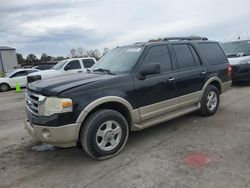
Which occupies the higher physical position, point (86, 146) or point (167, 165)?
point (86, 146)

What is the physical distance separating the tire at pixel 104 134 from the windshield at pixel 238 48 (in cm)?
889

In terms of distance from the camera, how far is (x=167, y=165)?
3.88 meters

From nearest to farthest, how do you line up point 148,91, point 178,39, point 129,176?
point 129,176 → point 148,91 → point 178,39

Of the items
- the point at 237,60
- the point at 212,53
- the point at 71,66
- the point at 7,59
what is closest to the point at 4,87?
the point at 71,66

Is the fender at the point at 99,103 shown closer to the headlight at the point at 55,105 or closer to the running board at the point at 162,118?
the headlight at the point at 55,105

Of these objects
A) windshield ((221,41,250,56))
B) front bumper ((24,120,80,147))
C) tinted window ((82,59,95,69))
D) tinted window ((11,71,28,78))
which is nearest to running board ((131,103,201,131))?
front bumper ((24,120,80,147))

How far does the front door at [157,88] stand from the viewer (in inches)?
184

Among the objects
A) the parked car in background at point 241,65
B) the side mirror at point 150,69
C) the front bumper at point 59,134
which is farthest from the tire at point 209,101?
the parked car in background at point 241,65

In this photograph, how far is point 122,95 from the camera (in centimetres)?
437

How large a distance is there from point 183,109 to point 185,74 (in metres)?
0.76

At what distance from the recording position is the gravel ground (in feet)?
11.5

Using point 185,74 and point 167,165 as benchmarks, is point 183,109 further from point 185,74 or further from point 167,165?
point 167,165

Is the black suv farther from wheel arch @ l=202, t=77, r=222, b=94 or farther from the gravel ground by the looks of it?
the gravel ground

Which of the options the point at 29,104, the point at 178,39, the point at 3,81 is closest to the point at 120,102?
the point at 29,104
